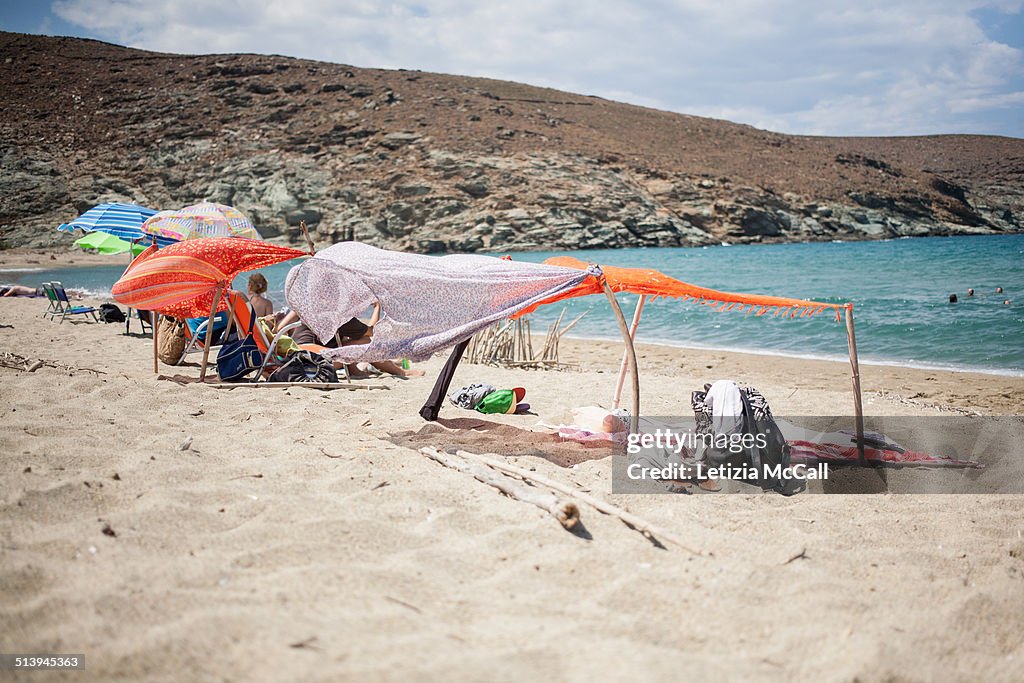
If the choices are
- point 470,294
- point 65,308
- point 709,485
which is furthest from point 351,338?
point 65,308

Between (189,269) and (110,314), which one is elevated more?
(189,269)

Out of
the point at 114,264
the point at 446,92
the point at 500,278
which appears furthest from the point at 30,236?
the point at 500,278

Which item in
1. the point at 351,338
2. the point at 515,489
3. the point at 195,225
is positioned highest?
the point at 195,225

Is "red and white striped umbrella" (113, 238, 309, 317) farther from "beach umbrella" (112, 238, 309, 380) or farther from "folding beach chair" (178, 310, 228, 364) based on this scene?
"folding beach chair" (178, 310, 228, 364)

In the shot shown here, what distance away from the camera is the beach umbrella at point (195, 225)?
8727 mm

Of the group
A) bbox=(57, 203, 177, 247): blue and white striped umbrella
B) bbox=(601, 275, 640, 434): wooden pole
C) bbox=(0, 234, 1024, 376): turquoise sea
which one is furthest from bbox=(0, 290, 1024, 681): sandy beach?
bbox=(0, 234, 1024, 376): turquoise sea

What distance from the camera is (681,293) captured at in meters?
4.24

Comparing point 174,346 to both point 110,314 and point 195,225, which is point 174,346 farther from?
point 110,314

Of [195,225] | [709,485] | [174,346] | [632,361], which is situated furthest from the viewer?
[195,225]

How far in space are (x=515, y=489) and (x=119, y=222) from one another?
962cm

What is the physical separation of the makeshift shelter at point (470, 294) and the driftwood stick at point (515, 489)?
0.75 meters

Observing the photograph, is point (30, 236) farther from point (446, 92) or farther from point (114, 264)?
point (446, 92)

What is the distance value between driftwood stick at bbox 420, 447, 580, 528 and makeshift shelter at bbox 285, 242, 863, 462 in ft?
2.48

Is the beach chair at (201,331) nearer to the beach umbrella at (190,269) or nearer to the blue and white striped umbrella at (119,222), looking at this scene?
the beach umbrella at (190,269)
